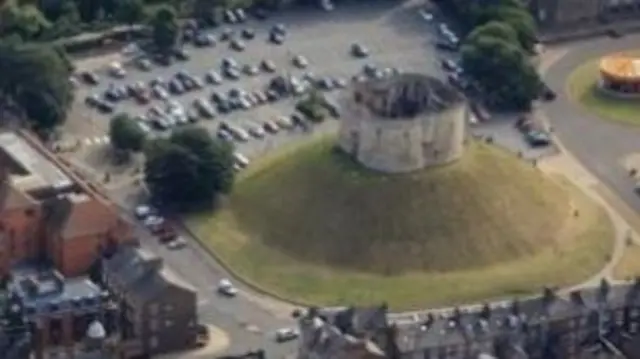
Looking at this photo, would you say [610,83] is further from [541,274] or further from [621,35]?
[541,274]

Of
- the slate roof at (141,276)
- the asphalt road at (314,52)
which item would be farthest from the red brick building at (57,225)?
the asphalt road at (314,52)

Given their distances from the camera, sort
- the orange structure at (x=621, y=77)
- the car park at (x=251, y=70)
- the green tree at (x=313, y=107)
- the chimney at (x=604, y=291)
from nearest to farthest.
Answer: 1. the chimney at (x=604, y=291)
2. the green tree at (x=313, y=107)
3. the orange structure at (x=621, y=77)
4. the car park at (x=251, y=70)

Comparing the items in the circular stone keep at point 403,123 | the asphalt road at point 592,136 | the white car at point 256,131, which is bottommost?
the asphalt road at point 592,136

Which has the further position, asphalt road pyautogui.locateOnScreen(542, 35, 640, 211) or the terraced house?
asphalt road pyautogui.locateOnScreen(542, 35, 640, 211)

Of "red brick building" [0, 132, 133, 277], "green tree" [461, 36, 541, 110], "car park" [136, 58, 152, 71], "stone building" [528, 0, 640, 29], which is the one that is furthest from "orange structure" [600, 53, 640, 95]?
"red brick building" [0, 132, 133, 277]

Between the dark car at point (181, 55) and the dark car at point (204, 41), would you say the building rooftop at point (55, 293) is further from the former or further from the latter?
the dark car at point (204, 41)

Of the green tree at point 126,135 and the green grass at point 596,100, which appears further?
the green grass at point 596,100

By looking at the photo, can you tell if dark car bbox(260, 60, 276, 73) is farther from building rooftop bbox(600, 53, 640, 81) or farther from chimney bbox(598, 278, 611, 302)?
chimney bbox(598, 278, 611, 302)
